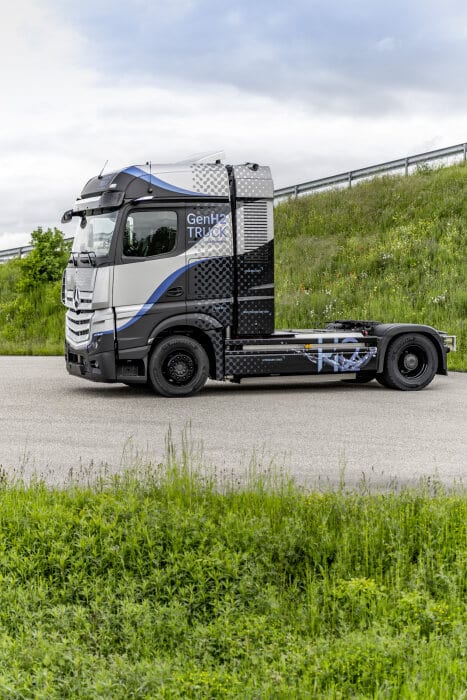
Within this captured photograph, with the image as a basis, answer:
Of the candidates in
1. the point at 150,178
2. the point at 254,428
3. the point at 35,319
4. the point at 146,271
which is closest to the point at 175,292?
the point at 146,271

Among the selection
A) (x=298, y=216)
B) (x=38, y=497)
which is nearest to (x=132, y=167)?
(x=38, y=497)

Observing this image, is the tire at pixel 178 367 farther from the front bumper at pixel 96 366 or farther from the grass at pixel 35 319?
the grass at pixel 35 319

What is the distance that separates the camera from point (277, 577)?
6.12 m

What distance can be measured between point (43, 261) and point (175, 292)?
17011 mm

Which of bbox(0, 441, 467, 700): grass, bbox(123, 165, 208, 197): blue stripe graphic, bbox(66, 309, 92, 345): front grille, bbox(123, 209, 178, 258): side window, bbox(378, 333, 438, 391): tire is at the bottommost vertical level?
bbox(0, 441, 467, 700): grass

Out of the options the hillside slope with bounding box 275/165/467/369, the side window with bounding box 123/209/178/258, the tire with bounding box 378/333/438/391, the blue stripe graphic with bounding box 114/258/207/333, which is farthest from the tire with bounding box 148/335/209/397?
the hillside slope with bounding box 275/165/467/369

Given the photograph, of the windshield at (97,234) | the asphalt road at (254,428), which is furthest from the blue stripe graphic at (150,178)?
the asphalt road at (254,428)

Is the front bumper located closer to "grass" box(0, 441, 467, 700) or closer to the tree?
"grass" box(0, 441, 467, 700)

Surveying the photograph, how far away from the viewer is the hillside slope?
2352 cm

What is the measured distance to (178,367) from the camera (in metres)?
14.0

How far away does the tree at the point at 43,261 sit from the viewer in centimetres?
2944

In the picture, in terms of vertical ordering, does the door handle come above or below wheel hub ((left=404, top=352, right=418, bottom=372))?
above

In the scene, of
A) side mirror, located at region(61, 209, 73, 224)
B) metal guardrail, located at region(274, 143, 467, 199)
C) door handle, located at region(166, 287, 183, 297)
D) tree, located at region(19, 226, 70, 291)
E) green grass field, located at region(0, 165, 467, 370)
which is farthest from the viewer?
metal guardrail, located at region(274, 143, 467, 199)

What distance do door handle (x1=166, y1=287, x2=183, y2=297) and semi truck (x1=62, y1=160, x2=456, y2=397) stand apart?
15 mm
